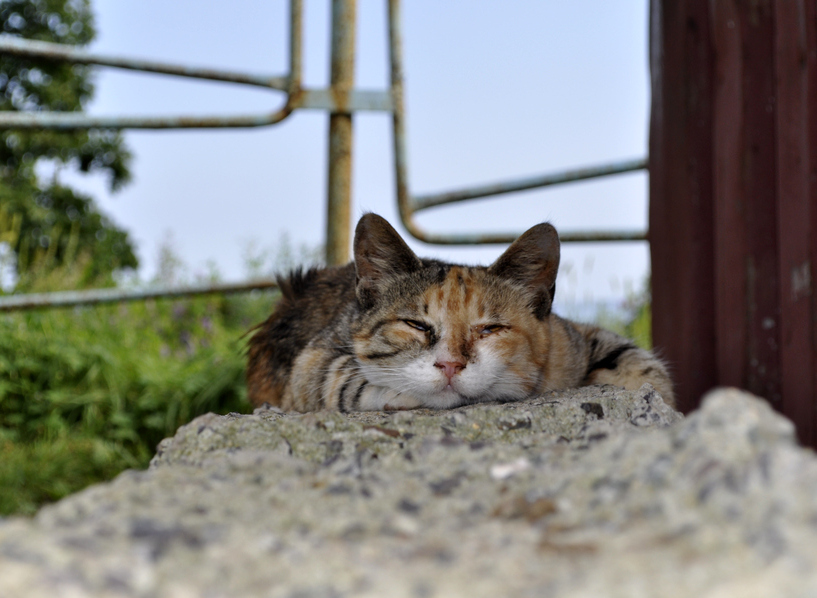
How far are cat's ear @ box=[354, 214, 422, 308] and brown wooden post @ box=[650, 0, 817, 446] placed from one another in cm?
156

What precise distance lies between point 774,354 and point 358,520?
2576mm

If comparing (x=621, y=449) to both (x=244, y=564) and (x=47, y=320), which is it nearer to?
(x=244, y=564)

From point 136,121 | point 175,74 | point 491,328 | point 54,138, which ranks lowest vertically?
point 491,328

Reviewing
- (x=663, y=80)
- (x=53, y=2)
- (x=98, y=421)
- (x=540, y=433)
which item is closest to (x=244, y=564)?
(x=540, y=433)

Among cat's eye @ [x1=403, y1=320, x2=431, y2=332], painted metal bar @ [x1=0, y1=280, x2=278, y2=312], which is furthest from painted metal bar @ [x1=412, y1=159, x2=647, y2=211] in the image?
cat's eye @ [x1=403, y1=320, x2=431, y2=332]

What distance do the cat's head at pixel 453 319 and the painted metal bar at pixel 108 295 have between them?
8.10 ft

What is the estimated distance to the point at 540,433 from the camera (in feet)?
5.69

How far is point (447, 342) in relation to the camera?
7.32 ft

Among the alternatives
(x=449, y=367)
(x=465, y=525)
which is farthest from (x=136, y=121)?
(x=465, y=525)

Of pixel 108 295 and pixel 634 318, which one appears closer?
pixel 108 295

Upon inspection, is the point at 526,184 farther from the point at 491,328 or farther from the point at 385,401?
the point at 385,401

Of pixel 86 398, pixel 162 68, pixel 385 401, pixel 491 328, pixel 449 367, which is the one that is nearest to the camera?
pixel 449 367

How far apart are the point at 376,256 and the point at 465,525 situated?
1551mm

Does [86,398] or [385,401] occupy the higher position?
[385,401]
